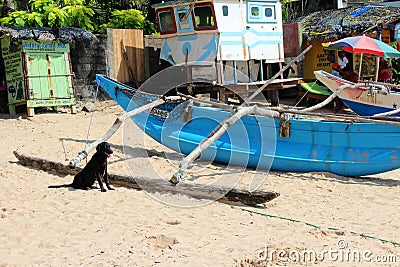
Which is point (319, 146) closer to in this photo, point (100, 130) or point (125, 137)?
point (125, 137)

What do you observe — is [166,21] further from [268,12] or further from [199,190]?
[199,190]

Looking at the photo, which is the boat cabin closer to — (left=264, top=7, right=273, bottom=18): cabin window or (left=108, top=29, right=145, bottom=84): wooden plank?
(left=264, top=7, right=273, bottom=18): cabin window

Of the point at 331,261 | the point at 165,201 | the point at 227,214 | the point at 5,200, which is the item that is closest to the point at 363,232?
the point at 331,261

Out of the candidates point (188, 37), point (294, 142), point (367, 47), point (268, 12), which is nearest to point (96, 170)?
point (294, 142)

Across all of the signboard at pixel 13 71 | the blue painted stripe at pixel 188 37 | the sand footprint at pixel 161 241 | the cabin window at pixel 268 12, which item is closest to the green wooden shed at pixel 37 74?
the signboard at pixel 13 71

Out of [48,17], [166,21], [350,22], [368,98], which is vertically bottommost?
[368,98]

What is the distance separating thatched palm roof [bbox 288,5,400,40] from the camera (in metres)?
13.6

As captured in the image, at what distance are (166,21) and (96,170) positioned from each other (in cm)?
663

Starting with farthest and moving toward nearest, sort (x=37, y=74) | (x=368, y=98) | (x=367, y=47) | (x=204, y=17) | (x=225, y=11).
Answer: (x=37, y=74), (x=225, y=11), (x=204, y=17), (x=368, y=98), (x=367, y=47)

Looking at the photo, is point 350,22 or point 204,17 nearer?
point 204,17

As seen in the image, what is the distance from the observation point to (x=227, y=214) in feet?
19.8

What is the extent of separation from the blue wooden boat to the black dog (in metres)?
2.57

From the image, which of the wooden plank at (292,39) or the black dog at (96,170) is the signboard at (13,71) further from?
the wooden plank at (292,39)

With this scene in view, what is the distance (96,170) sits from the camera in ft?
22.1
